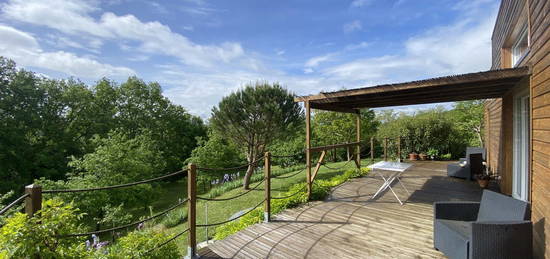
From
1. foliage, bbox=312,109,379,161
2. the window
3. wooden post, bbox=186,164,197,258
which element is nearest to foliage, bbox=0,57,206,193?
foliage, bbox=312,109,379,161

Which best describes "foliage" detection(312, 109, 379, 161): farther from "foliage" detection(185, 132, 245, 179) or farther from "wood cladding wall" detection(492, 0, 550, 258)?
"wood cladding wall" detection(492, 0, 550, 258)

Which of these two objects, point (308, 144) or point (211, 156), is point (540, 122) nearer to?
point (308, 144)

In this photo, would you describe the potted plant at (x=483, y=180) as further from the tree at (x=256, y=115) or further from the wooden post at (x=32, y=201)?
the wooden post at (x=32, y=201)

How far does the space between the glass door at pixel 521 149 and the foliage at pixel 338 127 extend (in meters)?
10.2

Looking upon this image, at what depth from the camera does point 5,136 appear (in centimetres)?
1231

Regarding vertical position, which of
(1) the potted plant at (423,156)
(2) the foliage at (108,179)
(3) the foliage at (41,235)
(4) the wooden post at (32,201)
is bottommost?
(2) the foliage at (108,179)

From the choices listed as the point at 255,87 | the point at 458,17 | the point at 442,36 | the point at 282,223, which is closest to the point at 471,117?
the point at 442,36

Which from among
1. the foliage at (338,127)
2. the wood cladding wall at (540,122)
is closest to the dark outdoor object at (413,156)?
the foliage at (338,127)

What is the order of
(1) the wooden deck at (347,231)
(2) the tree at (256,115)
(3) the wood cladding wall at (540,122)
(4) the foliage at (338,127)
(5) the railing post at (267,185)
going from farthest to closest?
(4) the foliage at (338,127)
(2) the tree at (256,115)
(5) the railing post at (267,185)
(1) the wooden deck at (347,231)
(3) the wood cladding wall at (540,122)

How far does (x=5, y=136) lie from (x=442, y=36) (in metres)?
19.9

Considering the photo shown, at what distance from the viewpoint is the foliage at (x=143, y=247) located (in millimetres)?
2267

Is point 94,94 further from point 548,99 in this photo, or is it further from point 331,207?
point 548,99

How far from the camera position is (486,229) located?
6.91 ft

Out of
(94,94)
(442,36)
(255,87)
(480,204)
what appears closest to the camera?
(480,204)
